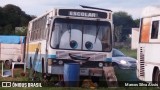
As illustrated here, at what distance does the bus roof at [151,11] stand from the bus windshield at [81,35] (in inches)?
59.0

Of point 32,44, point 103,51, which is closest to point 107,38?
point 103,51

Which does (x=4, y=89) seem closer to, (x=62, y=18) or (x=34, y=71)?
(x=62, y=18)

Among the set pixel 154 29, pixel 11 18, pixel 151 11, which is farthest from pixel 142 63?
pixel 11 18

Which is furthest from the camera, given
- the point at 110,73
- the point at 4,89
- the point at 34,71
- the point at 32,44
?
the point at 32,44

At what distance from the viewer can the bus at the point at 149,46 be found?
51.8 ft

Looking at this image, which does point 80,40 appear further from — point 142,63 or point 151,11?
point 151,11

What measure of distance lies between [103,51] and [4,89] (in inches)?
169

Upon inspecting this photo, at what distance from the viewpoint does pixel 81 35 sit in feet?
57.4

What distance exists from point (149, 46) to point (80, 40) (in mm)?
2752

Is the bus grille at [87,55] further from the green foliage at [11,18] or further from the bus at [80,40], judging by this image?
the green foliage at [11,18]

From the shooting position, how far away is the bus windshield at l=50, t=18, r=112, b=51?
56.9 ft

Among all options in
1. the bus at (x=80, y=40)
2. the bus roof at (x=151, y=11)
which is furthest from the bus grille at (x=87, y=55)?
the bus roof at (x=151, y=11)

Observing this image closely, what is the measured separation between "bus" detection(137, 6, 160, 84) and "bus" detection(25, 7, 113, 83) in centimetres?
127

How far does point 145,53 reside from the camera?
17.0m
